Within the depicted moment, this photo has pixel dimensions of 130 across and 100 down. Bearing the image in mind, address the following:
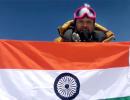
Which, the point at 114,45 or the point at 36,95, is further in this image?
the point at 114,45

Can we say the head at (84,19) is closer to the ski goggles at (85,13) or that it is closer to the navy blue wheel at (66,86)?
the ski goggles at (85,13)

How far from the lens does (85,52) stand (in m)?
5.01

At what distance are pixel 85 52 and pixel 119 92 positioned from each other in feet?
2.02

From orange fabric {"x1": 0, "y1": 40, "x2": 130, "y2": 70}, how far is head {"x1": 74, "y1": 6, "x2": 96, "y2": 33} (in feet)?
1.67

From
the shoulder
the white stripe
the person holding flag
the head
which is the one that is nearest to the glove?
the person holding flag

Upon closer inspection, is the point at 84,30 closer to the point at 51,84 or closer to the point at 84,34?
the point at 84,34

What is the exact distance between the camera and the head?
5.51 metres

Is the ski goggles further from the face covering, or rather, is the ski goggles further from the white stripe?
the white stripe

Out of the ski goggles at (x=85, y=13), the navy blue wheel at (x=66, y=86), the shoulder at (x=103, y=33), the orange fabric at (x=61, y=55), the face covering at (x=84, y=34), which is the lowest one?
the navy blue wheel at (x=66, y=86)

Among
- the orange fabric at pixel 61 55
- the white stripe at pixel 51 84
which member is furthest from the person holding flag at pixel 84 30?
the white stripe at pixel 51 84

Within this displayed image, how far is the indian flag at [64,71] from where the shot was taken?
4688mm

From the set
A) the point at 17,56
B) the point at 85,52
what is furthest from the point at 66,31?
the point at 17,56

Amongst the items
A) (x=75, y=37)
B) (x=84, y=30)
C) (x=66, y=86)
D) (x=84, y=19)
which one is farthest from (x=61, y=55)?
(x=84, y=19)

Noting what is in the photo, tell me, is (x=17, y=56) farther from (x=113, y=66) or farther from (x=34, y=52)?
(x=113, y=66)
